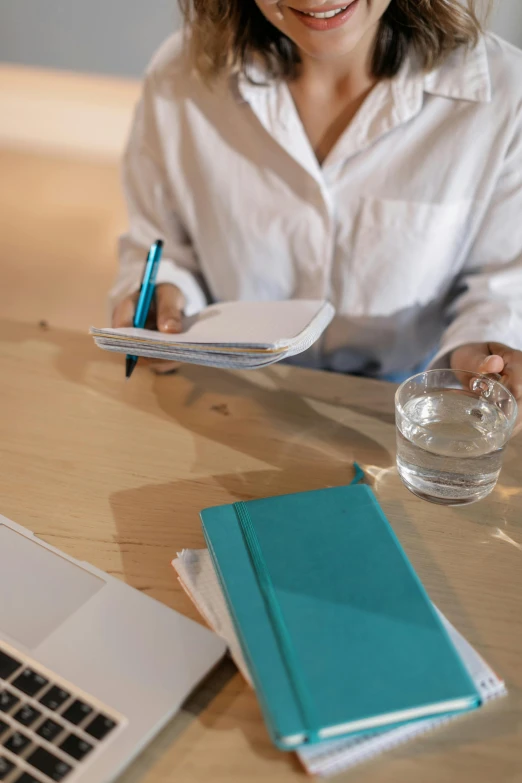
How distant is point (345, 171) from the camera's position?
1005mm

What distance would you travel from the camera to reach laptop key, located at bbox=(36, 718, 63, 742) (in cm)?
52

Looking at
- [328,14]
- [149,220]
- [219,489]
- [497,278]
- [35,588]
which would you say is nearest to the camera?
[35,588]

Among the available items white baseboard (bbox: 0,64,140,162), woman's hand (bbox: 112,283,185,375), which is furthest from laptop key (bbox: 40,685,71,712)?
white baseboard (bbox: 0,64,140,162)

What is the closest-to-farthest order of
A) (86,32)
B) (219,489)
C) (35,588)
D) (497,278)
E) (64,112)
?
(35,588) → (219,489) → (497,278) → (86,32) → (64,112)

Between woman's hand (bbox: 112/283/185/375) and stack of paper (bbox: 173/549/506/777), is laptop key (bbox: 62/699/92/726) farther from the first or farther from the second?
woman's hand (bbox: 112/283/185/375)

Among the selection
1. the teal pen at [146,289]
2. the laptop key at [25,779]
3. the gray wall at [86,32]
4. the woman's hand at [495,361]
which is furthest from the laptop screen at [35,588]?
the gray wall at [86,32]

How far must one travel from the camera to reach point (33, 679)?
55cm

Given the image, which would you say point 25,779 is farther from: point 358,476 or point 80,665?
point 358,476

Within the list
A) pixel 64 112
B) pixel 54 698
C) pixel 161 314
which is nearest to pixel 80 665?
pixel 54 698

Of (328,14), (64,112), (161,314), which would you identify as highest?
(328,14)

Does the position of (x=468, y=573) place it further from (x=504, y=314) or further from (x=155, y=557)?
(x=504, y=314)

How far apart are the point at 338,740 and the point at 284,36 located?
84 cm

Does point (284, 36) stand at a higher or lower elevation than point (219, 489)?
→ higher

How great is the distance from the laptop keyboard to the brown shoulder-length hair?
29.9 inches
